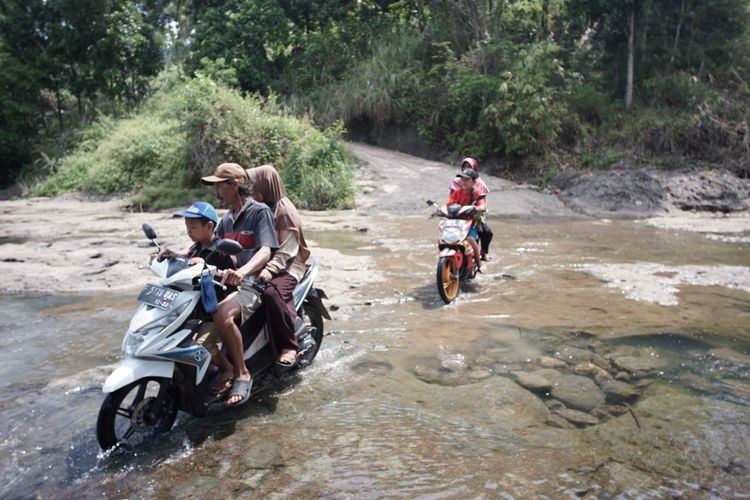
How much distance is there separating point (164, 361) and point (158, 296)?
392mm

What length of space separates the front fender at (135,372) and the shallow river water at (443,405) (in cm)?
49

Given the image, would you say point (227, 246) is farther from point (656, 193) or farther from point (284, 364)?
point (656, 193)

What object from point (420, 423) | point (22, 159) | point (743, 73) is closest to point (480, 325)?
point (420, 423)

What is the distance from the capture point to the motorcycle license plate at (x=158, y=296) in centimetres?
382

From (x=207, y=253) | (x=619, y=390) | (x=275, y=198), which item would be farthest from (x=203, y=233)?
(x=619, y=390)

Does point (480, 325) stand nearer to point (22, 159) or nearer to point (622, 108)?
point (622, 108)

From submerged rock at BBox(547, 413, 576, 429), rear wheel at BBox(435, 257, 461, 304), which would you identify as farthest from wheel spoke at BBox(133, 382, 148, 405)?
rear wheel at BBox(435, 257, 461, 304)

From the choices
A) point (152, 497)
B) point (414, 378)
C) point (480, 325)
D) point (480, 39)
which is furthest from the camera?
point (480, 39)

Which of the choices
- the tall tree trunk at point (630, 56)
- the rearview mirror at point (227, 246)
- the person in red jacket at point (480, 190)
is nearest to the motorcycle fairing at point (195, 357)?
the rearview mirror at point (227, 246)

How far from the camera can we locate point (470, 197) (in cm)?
794

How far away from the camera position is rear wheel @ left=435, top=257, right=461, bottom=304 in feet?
23.2

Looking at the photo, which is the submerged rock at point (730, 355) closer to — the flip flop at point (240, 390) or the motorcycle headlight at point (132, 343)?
the flip flop at point (240, 390)

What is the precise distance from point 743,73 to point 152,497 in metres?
21.2

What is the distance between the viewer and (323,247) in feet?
34.1
